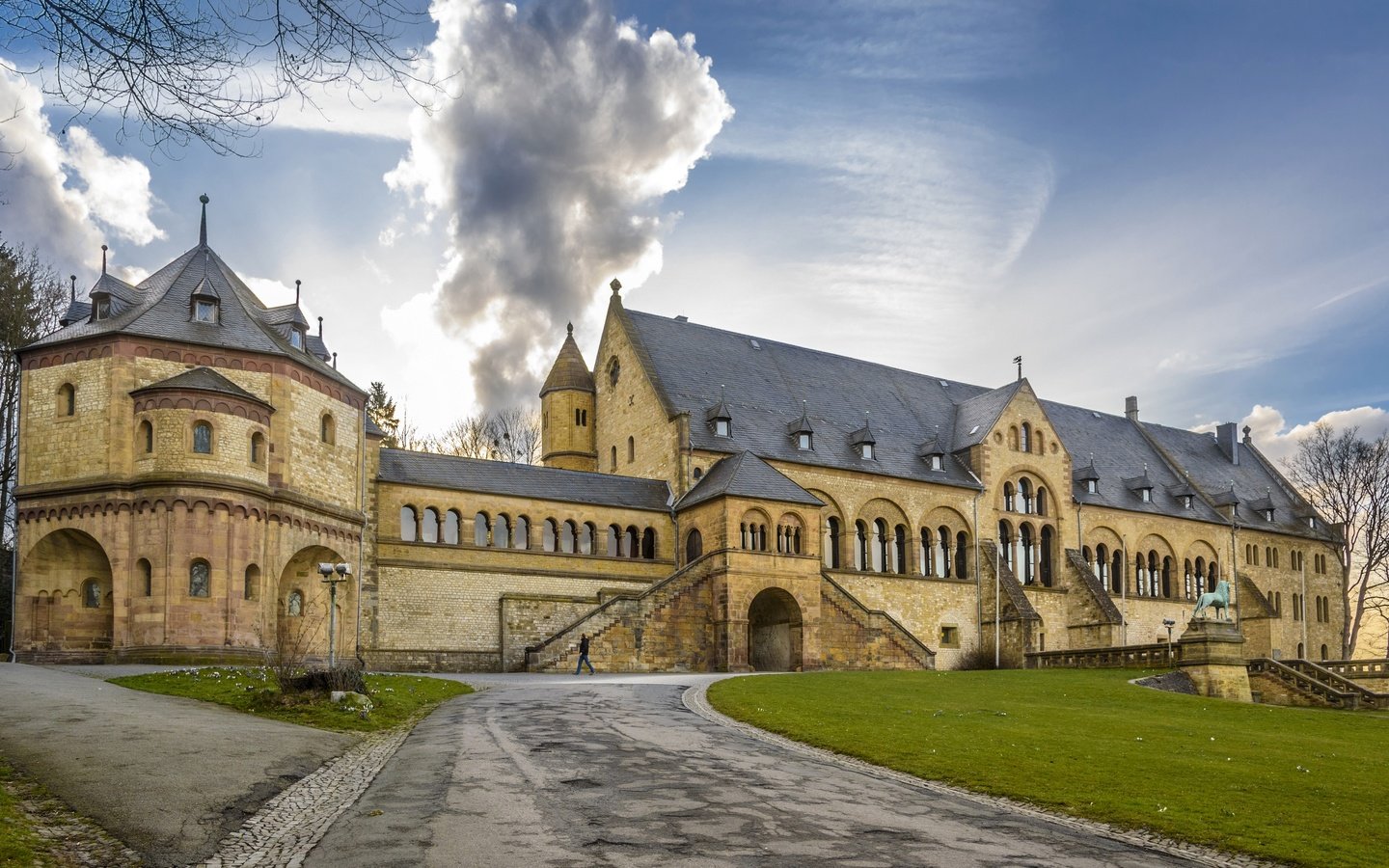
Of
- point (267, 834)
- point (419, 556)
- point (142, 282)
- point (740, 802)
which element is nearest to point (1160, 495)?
point (419, 556)

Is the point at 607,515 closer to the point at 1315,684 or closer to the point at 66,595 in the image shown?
the point at 66,595

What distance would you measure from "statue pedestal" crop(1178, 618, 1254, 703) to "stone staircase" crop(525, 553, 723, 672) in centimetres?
1663

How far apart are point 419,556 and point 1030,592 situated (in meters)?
30.9

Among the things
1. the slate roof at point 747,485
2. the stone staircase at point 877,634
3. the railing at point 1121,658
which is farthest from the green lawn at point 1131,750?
the slate roof at point 747,485

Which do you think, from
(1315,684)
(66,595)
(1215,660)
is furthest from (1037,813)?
(66,595)

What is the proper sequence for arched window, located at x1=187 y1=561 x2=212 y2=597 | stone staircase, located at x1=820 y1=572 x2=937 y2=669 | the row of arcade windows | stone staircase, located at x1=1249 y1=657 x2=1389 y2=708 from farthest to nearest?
stone staircase, located at x1=820 y1=572 x2=937 y2=669, the row of arcade windows, stone staircase, located at x1=1249 y1=657 x2=1389 y2=708, arched window, located at x1=187 y1=561 x2=212 y2=597

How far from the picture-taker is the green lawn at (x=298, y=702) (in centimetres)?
2038

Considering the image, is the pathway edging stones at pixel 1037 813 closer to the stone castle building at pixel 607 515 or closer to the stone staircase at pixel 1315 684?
the stone castle building at pixel 607 515

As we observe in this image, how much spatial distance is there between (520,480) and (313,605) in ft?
31.6

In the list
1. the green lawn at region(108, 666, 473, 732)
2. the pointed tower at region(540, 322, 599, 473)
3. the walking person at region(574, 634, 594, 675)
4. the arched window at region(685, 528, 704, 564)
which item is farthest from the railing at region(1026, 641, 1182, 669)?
the green lawn at region(108, 666, 473, 732)

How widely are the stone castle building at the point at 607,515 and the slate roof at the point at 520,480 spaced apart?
14 cm

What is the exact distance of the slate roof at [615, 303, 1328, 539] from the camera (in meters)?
51.4

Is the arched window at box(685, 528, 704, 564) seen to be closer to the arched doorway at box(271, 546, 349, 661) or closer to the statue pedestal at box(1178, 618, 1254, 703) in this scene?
the arched doorway at box(271, 546, 349, 661)

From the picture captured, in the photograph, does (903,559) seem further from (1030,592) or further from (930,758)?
(930,758)
